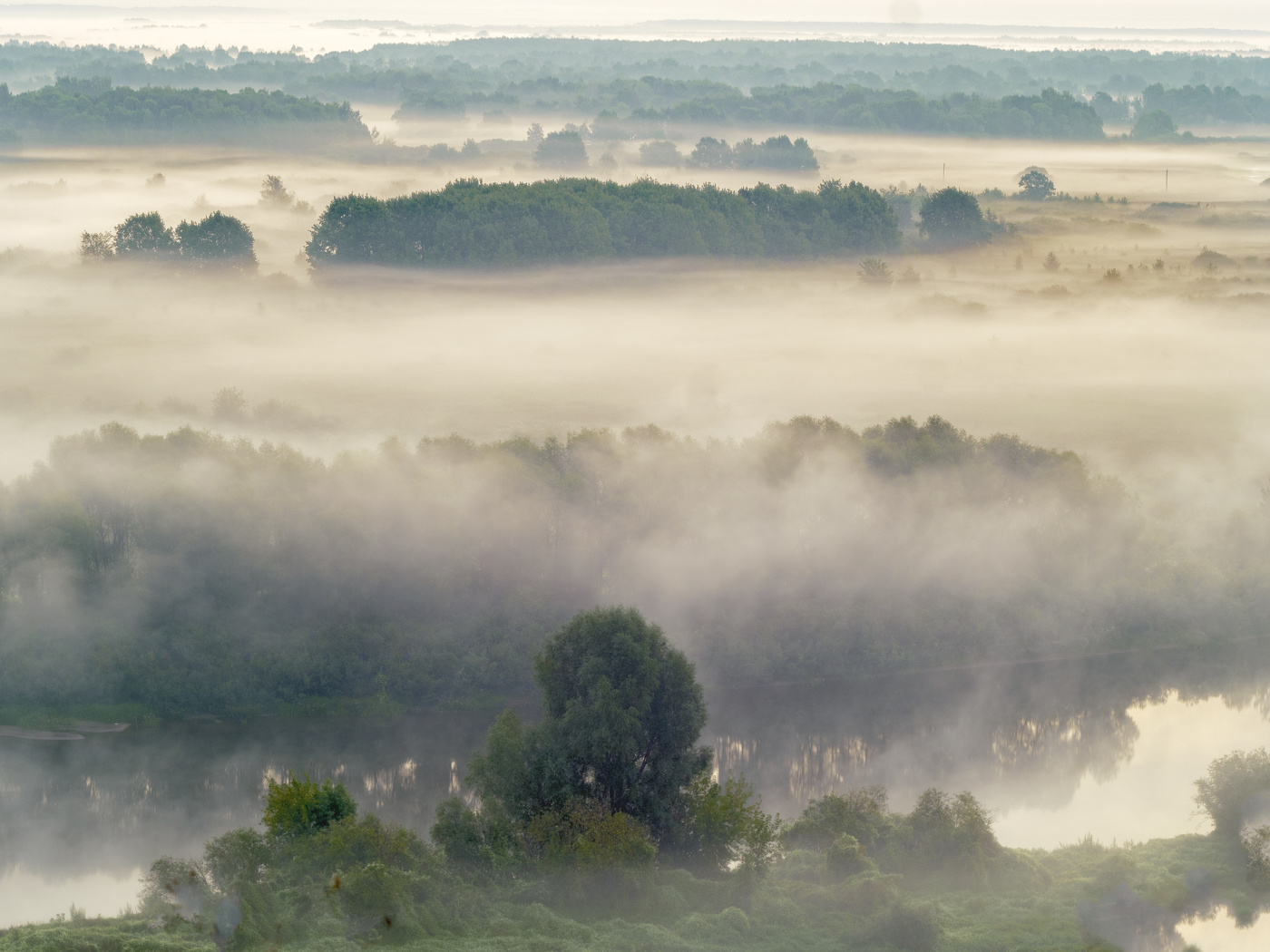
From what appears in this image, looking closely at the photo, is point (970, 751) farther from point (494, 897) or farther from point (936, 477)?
point (494, 897)

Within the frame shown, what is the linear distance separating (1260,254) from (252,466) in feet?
236

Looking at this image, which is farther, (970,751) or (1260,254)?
(1260,254)

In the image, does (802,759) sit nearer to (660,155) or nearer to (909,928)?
(909,928)

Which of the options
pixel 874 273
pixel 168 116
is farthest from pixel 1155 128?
pixel 168 116

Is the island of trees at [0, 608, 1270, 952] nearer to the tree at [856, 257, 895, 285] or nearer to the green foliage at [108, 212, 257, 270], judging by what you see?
the green foliage at [108, 212, 257, 270]

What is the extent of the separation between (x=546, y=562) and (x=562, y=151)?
7447 centimetres

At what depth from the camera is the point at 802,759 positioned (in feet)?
99.5

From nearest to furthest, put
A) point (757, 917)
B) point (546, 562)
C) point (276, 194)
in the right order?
point (757, 917), point (546, 562), point (276, 194)

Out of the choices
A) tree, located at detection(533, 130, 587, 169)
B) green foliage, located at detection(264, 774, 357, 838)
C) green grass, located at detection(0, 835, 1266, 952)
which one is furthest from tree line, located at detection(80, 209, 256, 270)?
green foliage, located at detection(264, 774, 357, 838)

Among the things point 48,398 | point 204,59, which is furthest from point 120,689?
point 204,59

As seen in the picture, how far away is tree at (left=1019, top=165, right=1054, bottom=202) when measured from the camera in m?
96.2

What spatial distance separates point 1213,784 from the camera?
84.4 feet

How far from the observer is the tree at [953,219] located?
80938mm

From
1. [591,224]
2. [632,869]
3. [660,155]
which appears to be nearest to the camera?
[632,869]
